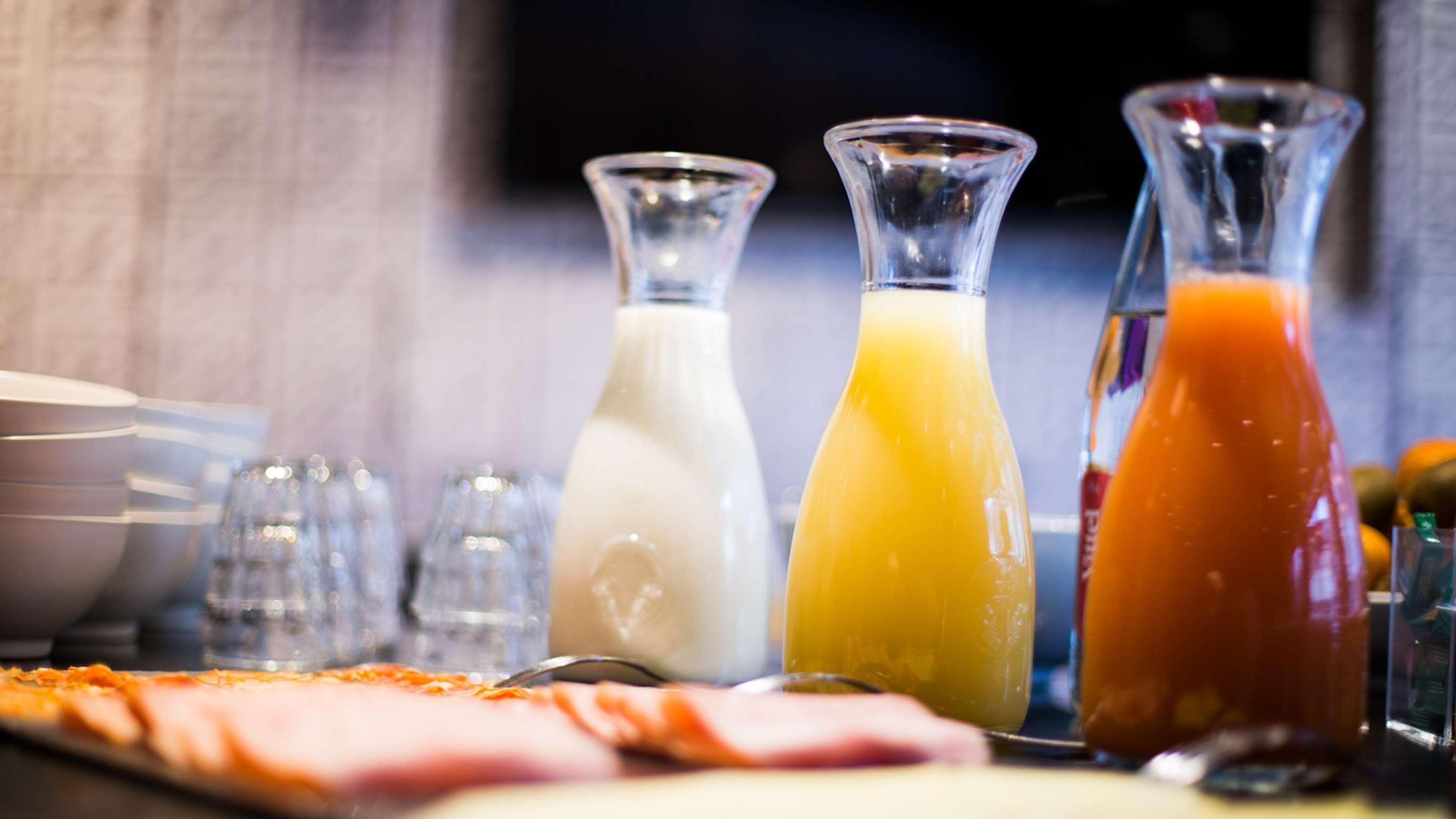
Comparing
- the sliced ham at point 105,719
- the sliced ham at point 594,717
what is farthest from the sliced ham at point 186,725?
the sliced ham at point 594,717

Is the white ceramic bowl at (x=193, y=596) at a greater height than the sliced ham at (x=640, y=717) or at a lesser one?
lesser

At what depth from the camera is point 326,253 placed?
2527 mm

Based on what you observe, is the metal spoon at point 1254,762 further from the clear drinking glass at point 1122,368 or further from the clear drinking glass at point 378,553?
the clear drinking glass at point 378,553

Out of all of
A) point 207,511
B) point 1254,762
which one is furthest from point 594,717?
point 207,511

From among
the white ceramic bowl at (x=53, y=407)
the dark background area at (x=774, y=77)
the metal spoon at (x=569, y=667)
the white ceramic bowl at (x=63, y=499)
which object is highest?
the dark background area at (x=774, y=77)

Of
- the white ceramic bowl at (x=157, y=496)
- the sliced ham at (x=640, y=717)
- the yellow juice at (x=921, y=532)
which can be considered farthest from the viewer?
the white ceramic bowl at (x=157, y=496)

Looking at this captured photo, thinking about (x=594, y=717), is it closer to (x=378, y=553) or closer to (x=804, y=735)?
(x=804, y=735)

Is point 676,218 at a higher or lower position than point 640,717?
higher

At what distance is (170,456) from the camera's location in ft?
3.28

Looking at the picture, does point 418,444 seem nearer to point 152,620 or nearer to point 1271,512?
point 152,620

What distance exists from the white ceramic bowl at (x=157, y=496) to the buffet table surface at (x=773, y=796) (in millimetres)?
527

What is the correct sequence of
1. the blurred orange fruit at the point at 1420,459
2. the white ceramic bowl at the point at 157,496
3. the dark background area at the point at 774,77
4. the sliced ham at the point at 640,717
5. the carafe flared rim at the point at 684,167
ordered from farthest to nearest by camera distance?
the dark background area at the point at 774,77 → the white ceramic bowl at the point at 157,496 → the blurred orange fruit at the point at 1420,459 → the carafe flared rim at the point at 684,167 → the sliced ham at the point at 640,717

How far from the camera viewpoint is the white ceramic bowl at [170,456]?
98cm

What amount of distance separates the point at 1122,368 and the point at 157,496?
73 centimetres
